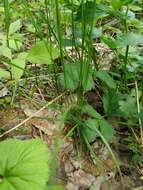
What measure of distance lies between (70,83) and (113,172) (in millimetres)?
355

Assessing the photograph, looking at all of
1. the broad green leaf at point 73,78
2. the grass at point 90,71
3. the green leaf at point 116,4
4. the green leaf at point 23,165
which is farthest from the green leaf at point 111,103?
the green leaf at point 23,165

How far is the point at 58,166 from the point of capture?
1.36 m

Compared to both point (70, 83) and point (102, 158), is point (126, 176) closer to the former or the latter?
point (102, 158)

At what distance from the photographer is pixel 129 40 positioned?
1.35 metres

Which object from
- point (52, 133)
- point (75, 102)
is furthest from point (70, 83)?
point (52, 133)

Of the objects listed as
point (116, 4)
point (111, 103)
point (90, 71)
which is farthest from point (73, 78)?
point (116, 4)

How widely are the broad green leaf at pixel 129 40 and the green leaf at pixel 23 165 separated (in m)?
0.48

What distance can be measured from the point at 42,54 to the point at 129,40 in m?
0.31

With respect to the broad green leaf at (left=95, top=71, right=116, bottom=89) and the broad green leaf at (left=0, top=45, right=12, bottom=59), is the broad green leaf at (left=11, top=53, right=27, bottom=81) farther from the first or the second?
the broad green leaf at (left=95, top=71, right=116, bottom=89)

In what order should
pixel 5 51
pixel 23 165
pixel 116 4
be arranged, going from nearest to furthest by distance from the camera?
pixel 23 165 → pixel 116 4 → pixel 5 51

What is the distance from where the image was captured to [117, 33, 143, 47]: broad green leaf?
1.34 metres

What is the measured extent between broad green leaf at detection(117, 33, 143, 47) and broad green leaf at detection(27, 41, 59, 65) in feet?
0.74

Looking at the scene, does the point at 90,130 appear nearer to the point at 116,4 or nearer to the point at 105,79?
the point at 105,79

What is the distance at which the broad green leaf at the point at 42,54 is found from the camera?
137 cm
